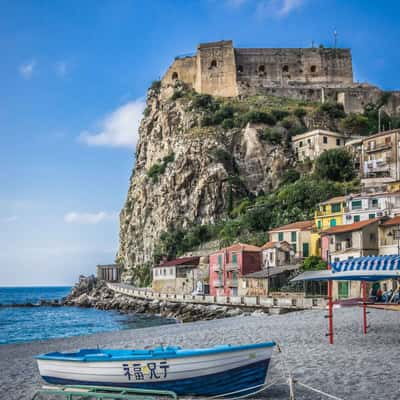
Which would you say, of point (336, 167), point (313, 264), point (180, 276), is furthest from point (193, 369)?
point (336, 167)

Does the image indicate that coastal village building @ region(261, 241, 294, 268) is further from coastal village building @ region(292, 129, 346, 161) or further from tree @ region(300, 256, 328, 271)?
coastal village building @ region(292, 129, 346, 161)

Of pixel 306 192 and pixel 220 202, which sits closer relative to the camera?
pixel 306 192

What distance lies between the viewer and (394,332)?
18312mm

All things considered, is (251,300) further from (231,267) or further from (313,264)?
(231,267)

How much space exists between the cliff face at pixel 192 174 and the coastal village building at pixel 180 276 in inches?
474

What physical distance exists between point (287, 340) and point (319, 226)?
32474mm

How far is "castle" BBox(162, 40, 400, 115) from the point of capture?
8638 cm

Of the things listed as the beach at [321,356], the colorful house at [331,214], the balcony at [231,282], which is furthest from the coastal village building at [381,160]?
the beach at [321,356]

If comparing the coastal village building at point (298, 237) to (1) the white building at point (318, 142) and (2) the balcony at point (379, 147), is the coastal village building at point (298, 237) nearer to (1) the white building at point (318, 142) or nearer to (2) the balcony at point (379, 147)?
(2) the balcony at point (379, 147)

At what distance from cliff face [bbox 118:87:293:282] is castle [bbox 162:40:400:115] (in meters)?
7.14

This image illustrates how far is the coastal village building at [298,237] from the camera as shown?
161 ft

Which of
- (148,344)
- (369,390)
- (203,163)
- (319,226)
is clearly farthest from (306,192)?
(369,390)

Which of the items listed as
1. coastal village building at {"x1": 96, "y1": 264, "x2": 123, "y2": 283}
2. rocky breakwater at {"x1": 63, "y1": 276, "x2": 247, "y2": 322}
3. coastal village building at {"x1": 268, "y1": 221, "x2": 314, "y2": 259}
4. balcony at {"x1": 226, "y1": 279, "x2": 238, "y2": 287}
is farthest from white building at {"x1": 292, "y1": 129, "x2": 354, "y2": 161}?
coastal village building at {"x1": 96, "y1": 264, "x2": 123, "y2": 283}

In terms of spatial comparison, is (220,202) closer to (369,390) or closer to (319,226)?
(319,226)
